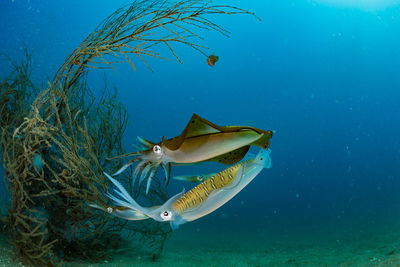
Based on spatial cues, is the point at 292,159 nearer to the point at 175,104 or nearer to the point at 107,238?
the point at 175,104

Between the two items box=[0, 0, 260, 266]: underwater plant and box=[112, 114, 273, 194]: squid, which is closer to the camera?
box=[112, 114, 273, 194]: squid

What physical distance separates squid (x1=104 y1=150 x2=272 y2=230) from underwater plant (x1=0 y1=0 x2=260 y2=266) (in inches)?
72.3

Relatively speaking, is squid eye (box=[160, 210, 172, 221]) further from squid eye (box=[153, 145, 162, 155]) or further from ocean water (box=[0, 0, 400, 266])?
ocean water (box=[0, 0, 400, 266])

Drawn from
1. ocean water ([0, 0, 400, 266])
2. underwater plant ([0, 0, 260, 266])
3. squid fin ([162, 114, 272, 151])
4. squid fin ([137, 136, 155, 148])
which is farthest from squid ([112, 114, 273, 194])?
ocean water ([0, 0, 400, 266])

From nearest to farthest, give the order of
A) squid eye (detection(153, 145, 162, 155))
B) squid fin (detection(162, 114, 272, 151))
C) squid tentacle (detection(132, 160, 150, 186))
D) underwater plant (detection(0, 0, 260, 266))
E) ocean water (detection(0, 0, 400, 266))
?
squid fin (detection(162, 114, 272, 151)) < squid eye (detection(153, 145, 162, 155)) < squid tentacle (detection(132, 160, 150, 186)) < underwater plant (detection(0, 0, 260, 266)) < ocean water (detection(0, 0, 400, 266))

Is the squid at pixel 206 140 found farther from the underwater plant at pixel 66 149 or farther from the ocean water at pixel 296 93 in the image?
the ocean water at pixel 296 93

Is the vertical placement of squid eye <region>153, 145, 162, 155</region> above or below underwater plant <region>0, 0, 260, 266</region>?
below

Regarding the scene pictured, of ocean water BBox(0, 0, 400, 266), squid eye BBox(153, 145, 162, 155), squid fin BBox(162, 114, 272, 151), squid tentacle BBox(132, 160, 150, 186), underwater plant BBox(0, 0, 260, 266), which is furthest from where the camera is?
ocean water BBox(0, 0, 400, 266)

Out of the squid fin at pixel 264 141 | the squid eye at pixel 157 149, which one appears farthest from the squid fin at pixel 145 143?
the squid fin at pixel 264 141

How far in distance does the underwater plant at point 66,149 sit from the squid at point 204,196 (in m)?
1.84

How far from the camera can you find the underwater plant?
2.93 m

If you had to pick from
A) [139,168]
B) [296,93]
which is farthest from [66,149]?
[296,93]

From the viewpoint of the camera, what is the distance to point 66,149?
2.81 m

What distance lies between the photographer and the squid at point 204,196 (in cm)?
91
